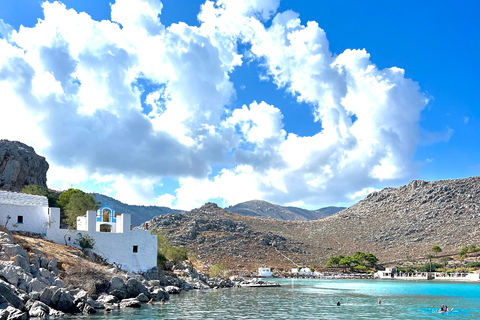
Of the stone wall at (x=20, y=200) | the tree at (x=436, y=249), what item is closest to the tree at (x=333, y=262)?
the tree at (x=436, y=249)

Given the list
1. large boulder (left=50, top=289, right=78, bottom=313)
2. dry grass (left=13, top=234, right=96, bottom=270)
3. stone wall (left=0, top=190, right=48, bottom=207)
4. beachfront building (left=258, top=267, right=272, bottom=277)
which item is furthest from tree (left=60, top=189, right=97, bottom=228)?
beachfront building (left=258, top=267, right=272, bottom=277)

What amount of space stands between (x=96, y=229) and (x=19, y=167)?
46.9 metres

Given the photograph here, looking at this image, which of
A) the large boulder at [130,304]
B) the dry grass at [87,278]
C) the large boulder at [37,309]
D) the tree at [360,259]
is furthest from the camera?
the tree at [360,259]

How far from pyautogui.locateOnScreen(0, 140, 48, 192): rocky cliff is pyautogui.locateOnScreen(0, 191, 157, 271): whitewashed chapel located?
3925 cm

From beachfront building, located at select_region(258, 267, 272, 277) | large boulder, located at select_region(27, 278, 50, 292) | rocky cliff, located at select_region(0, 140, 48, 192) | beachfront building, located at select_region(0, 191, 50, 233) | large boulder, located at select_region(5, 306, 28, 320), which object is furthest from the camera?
beachfront building, located at select_region(258, 267, 272, 277)

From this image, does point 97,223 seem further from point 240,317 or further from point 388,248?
point 388,248

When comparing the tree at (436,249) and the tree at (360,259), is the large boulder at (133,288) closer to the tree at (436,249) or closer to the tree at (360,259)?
the tree at (360,259)

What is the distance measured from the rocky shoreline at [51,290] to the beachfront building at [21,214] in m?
10.1

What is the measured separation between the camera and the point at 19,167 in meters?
93.1

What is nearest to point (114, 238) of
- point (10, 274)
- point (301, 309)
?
point (10, 274)

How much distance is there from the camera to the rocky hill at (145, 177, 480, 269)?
401 ft

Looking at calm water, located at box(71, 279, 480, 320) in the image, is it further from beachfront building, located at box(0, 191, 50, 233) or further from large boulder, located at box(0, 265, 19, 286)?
beachfront building, located at box(0, 191, 50, 233)

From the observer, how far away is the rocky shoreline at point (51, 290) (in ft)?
96.3

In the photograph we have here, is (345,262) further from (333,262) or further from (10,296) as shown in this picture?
(10,296)
